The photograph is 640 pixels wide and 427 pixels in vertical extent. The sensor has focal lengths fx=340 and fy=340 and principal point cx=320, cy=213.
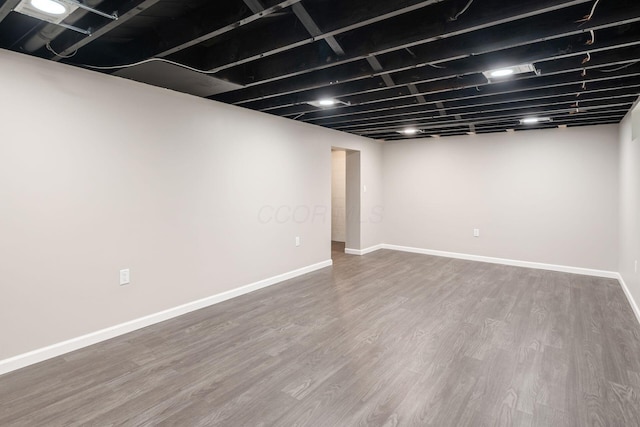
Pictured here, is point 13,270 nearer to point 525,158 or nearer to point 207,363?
point 207,363

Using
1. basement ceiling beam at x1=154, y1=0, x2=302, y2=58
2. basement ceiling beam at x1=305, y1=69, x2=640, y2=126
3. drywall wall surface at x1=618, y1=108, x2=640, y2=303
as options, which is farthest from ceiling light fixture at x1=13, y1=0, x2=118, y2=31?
drywall wall surface at x1=618, y1=108, x2=640, y2=303

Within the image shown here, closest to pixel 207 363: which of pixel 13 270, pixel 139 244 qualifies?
pixel 139 244

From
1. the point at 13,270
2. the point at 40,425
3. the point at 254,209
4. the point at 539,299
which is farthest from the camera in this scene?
the point at 254,209

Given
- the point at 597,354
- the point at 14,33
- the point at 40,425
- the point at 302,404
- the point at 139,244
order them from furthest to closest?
the point at 139,244 → the point at 597,354 → the point at 14,33 → the point at 302,404 → the point at 40,425

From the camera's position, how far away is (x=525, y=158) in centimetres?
539

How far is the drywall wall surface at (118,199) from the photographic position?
2.44m

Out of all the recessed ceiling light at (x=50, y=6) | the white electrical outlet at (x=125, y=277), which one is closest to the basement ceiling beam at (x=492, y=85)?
the recessed ceiling light at (x=50, y=6)

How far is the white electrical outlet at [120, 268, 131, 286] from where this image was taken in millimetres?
2979

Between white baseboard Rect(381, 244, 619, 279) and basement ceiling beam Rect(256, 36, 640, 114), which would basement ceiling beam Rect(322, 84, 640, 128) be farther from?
white baseboard Rect(381, 244, 619, 279)

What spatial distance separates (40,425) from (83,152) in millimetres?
1900

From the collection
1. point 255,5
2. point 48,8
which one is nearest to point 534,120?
point 255,5

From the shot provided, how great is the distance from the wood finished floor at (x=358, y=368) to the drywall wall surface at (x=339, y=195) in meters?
3.87

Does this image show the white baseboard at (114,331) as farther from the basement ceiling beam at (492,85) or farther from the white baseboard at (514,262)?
the white baseboard at (514,262)

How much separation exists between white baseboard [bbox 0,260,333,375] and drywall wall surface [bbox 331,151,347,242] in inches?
140
